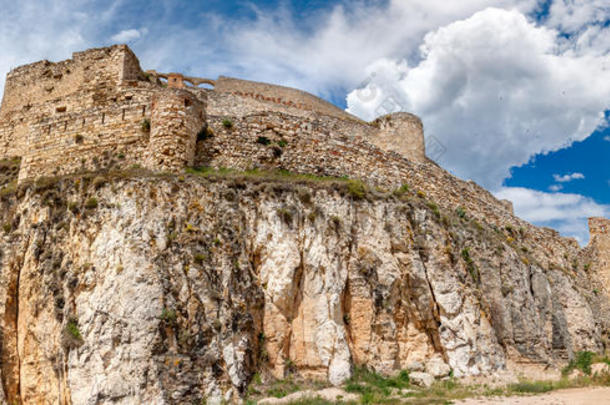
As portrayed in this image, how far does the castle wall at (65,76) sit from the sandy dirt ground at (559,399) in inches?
699

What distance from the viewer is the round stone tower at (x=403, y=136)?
2638 cm

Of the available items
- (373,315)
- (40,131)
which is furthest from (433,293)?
(40,131)

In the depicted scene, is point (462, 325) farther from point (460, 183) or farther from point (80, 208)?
point (80, 208)

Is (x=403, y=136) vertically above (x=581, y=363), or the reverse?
(x=403, y=136)

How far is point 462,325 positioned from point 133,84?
599 inches

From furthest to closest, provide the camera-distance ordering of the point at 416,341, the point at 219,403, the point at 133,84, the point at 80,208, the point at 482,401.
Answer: the point at 133,84
the point at 416,341
the point at 80,208
the point at 482,401
the point at 219,403

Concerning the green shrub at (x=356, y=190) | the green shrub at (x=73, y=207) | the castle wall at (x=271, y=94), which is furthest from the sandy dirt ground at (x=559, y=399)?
the castle wall at (x=271, y=94)

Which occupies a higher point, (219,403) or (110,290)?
(110,290)

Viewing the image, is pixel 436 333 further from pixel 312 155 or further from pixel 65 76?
pixel 65 76

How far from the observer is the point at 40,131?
18109 mm

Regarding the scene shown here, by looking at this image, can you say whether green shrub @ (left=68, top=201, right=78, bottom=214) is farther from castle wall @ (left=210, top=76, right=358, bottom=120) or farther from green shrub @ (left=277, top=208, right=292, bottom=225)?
castle wall @ (left=210, top=76, right=358, bottom=120)

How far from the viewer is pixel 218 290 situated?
520 inches

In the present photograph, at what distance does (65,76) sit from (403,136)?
15.3 meters

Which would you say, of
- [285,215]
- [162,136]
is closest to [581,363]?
[285,215]
